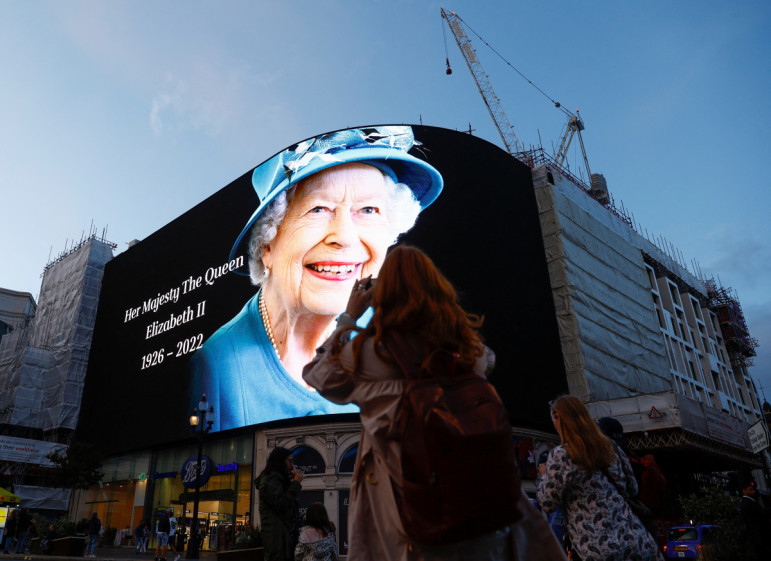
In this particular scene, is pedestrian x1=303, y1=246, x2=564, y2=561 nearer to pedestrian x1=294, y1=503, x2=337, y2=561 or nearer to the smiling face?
pedestrian x1=294, y1=503, x2=337, y2=561

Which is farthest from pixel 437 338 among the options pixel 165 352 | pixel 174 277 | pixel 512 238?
pixel 174 277

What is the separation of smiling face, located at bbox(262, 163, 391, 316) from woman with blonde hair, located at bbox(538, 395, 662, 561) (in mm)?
18902

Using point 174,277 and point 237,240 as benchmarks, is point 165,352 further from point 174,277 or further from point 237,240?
point 237,240

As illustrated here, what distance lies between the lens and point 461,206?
24.8 metres

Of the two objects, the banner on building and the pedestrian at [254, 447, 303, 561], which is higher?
the banner on building

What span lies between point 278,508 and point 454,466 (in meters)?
3.54

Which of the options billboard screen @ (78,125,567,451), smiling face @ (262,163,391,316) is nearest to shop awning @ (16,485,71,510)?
billboard screen @ (78,125,567,451)

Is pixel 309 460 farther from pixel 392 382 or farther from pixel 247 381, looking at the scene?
pixel 392 382

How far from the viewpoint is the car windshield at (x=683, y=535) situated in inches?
559

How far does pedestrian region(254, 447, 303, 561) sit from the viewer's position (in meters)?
4.81

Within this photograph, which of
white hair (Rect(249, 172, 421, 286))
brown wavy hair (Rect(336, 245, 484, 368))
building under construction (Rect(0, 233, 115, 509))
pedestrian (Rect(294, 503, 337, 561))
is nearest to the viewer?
brown wavy hair (Rect(336, 245, 484, 368))

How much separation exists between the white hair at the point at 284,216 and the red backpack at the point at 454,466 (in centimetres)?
2097

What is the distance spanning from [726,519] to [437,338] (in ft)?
31.3

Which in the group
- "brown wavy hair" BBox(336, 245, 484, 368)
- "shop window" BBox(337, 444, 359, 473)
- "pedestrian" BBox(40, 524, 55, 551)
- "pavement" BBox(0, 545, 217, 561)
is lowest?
"pavement" BBox(0, 545, 217, 561)
